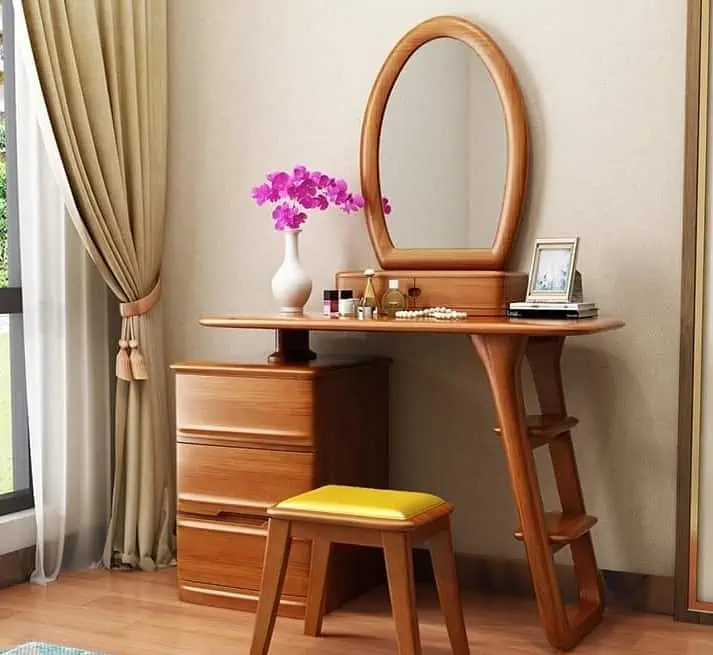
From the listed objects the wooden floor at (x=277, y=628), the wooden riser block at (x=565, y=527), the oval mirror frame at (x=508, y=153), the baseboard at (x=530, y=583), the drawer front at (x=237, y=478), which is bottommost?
the wooden floor at (x=277, y=628)

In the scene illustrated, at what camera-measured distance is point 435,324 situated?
286cm

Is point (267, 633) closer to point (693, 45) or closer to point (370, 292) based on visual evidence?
point (370, 292)

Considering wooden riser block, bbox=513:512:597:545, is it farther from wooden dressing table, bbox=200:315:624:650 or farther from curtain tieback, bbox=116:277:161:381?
curtain tieback, bbox=116:277:161:381

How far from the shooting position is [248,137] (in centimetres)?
373

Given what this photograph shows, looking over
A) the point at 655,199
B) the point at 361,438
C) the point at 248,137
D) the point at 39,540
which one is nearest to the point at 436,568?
the point at 361,438

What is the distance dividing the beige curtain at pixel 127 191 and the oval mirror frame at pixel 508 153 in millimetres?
766

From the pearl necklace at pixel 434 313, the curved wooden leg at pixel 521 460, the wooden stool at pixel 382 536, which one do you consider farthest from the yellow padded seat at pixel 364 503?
the pearl necklace at pixel 434 313

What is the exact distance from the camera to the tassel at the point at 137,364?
3637 mm

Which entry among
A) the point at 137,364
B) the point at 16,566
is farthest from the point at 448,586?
the point at 16,566

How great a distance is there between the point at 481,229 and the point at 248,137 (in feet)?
2.97

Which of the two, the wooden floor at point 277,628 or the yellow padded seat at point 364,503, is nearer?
the yellow padded seat at point 364,503

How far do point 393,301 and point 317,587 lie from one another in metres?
0.85

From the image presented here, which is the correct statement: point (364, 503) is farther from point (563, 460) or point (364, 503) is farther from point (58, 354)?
point (58, 354)

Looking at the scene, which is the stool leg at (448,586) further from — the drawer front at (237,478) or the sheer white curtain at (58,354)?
the sheer white curtain at (58,354)
